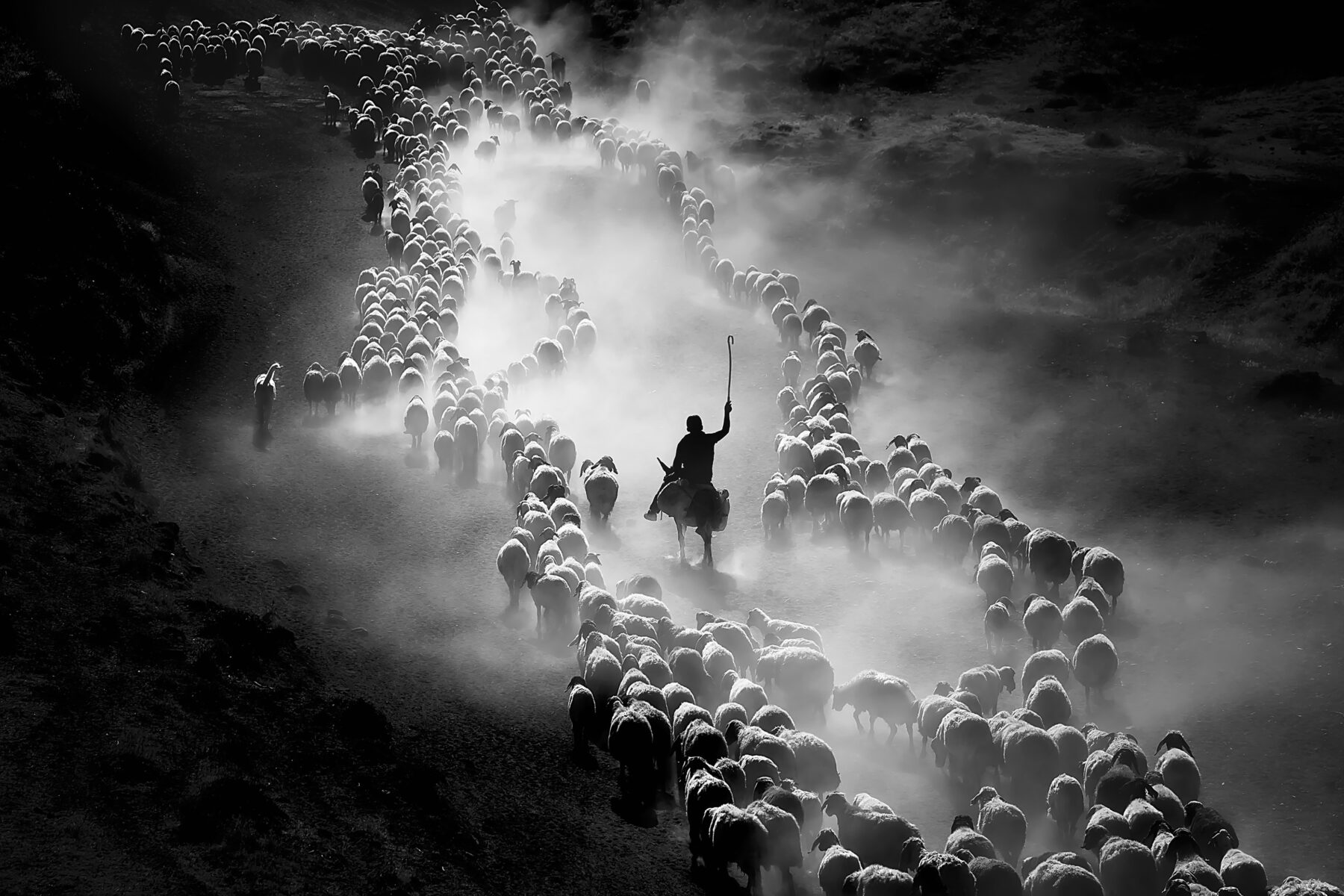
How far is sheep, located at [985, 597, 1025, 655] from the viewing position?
15969 millimetres

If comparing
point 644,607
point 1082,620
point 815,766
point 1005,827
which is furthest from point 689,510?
point 1005,827

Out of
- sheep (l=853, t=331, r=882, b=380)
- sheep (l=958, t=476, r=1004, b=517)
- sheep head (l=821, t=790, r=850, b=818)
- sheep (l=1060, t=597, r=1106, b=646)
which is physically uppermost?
sheep (l=853, t=331, r=882, b=380)

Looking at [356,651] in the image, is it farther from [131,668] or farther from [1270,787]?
[1270,787]

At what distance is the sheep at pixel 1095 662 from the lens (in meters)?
14.5

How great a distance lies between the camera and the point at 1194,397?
963 inches

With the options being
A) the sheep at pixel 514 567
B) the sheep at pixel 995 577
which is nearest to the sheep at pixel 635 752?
the sheep at pixel 514 567

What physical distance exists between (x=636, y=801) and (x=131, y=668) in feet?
18.6

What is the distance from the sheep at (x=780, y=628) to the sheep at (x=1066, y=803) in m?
3.92

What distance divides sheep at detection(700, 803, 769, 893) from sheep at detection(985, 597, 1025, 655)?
6480 millimetres

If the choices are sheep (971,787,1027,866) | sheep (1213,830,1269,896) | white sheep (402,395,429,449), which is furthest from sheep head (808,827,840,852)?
white sheep (402,395,429,449)

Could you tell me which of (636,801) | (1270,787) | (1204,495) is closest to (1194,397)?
(1204,495)

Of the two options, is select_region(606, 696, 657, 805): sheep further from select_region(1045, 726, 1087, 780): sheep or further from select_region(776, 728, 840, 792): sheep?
select_region(1045, 726, 1087, 780): sheep

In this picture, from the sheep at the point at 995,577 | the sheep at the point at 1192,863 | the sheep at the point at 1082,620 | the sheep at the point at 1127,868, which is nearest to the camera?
the sheep at the point at 1192,863

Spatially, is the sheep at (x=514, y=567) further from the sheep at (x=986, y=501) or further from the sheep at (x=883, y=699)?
the sheep at (x=986, y=501)
